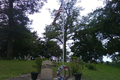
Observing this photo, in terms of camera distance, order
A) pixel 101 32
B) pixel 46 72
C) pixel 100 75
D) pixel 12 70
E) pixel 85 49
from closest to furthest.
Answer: pixel 46 72, pixel 12 70, pixel 100 75, pixel 101 32, pixel 85 49

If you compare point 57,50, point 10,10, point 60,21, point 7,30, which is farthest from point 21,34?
point 57,50

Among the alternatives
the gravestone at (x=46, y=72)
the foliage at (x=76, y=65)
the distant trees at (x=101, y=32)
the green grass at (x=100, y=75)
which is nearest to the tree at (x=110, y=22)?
the distant trees at (x=101, y=32)

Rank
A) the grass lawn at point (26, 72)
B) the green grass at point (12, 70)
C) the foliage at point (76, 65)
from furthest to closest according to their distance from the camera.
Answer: the foliage at point (76, 65) → the grass lawn at point (26, 72) → the green grass at point (12, 70)

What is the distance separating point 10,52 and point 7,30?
4.32 m

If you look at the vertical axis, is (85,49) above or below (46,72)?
above

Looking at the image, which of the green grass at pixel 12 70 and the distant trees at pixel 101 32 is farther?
the distant trees at pixel 101 32

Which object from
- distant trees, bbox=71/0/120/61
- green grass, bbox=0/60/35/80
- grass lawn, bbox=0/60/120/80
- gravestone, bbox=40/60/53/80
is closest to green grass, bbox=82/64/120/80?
grass lawn, bbox=0/60/120/80

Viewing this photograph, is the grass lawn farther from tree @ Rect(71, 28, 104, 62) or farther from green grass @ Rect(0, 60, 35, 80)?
tree @ Rect(71, 28, 104, 62)

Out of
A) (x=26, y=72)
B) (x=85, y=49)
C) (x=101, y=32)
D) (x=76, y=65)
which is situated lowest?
(x=26, y=72)

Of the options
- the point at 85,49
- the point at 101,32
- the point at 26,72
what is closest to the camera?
the point at 26,72

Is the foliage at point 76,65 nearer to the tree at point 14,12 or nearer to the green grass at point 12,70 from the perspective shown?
the green grass at point 12,70

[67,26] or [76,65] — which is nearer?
[76,65]

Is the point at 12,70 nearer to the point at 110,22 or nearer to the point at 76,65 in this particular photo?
the point at 76,65

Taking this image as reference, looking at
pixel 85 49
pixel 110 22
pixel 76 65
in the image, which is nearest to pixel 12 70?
pixel 76 65
